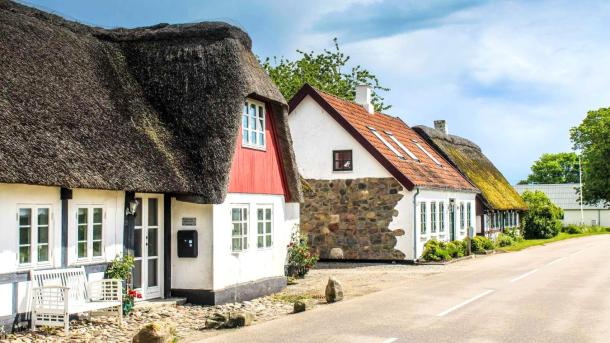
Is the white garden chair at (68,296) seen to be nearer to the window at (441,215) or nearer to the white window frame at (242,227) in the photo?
the white window frame at (242,227)

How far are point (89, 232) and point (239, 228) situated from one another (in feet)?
15.3

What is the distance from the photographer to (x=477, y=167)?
44.2 meters

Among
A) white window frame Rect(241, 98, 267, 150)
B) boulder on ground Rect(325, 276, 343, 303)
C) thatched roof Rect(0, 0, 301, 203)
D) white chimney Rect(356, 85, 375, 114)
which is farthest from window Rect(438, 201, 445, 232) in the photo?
boulder on ground Rect(325, 276, 343, 303)

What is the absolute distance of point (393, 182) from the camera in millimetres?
29156

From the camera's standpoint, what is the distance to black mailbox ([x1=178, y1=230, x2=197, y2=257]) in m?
17.0

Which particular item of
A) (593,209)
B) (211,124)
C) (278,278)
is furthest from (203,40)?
(593,209)

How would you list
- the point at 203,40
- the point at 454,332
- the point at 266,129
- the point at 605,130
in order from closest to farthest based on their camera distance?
the point at 454,332 → the point at 203,40 → the point at 266,129 → the point at 605,130

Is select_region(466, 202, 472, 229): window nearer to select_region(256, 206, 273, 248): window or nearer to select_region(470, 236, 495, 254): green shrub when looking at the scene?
select_region(470, 236, 495, 254): green shrub

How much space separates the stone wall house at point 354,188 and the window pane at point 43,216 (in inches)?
661

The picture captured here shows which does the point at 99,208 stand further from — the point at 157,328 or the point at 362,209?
the point at 362,209

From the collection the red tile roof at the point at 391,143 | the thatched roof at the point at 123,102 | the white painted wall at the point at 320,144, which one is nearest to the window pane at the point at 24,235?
the thatched roof at the point at 123,102

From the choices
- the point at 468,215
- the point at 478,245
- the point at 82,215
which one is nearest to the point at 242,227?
the point at 82,215

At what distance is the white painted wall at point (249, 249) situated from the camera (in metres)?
17.3

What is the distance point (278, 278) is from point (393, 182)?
32.9 ft
